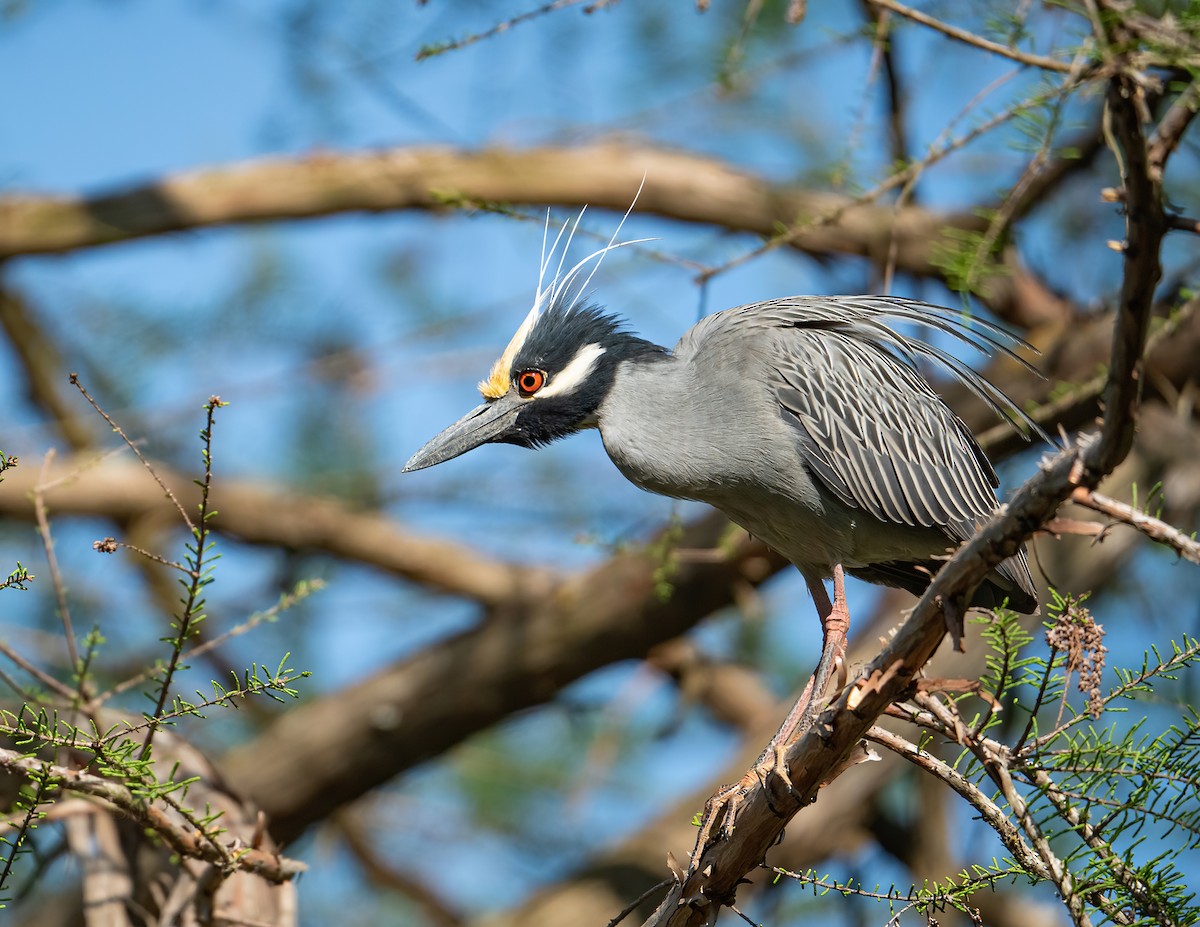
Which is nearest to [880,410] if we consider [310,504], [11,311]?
[310,504]

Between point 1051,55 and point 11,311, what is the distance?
5351mm

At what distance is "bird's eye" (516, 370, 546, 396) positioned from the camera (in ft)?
10.7

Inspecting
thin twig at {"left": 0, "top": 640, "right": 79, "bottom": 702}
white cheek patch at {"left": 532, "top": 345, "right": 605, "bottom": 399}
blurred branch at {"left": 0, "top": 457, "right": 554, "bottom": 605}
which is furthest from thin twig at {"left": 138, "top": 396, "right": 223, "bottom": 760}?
blurred branch at {"left": 0, "top": 457, "right": 554, "bottom": 605}

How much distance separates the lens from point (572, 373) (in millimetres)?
3250

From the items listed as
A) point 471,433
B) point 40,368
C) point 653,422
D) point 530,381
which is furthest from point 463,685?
point 40,368

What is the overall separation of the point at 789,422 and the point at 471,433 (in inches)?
34.5

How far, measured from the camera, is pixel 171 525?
5.88m

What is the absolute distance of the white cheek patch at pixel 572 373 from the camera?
324 cm

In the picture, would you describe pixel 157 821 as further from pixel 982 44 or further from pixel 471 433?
pixel 982 44

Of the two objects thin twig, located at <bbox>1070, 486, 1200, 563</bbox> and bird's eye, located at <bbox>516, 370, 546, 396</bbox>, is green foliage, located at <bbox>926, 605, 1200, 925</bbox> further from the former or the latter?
bird's eye, located at <bbox>516, 370, 546, 396</bbox>

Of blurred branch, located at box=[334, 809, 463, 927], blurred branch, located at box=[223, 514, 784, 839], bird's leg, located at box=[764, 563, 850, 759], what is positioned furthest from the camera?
blurred branch, located at box=[334, 809, 463, 927]

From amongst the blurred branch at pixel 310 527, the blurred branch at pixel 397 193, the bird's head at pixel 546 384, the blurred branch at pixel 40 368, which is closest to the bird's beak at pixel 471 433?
the bird's head at pixel 546 384

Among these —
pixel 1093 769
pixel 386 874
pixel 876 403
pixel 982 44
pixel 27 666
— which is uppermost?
pixel 386 874

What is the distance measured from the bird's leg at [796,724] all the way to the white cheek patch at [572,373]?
85 centimetres
